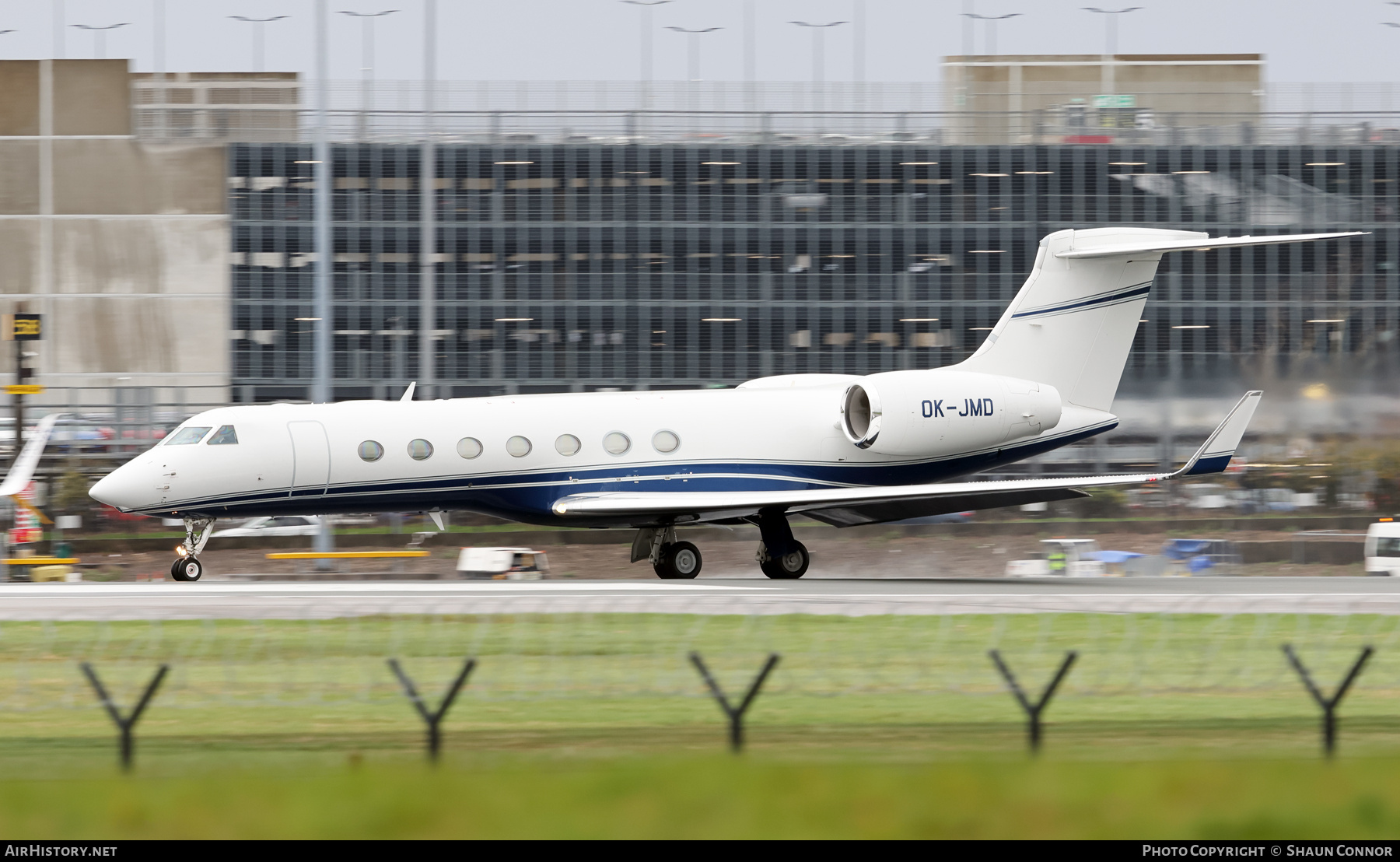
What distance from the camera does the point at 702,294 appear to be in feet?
282

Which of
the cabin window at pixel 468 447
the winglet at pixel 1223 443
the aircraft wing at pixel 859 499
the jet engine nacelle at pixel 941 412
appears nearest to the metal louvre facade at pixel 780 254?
the jet engine nacelle at pixel 941 412

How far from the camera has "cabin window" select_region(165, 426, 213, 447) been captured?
24000 mm

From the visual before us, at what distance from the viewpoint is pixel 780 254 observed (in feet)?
281

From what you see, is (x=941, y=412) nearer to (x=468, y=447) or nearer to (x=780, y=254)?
(x=468, y=447)

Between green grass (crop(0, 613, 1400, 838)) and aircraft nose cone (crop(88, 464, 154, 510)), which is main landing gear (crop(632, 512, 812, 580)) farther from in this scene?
green grass (crop(0, 613, 1400, 838))

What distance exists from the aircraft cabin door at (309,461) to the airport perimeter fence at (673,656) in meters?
6.26

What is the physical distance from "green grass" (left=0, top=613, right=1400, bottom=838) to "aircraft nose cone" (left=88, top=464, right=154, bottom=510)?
228 inches

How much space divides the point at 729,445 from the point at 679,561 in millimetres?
2177

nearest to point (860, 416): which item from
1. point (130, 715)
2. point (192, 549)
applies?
point (192, 549)

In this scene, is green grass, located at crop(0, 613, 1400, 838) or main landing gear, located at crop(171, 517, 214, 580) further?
main landing gear, located at crop(171, 517, 214, 580)

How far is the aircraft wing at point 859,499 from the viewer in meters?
24.2

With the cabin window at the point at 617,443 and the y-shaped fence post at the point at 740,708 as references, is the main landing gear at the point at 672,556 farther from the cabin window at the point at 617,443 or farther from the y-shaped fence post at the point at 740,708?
the y-shaped fence post at the point at 740,708

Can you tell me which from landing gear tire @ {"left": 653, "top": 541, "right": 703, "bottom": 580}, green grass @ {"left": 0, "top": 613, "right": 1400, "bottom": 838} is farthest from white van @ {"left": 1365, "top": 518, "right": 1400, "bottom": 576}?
green grass @ {"left": 0, "top": 613, "right": 1400, "bottom": 838}

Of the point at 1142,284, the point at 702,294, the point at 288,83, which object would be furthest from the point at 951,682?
the point at 288,83
